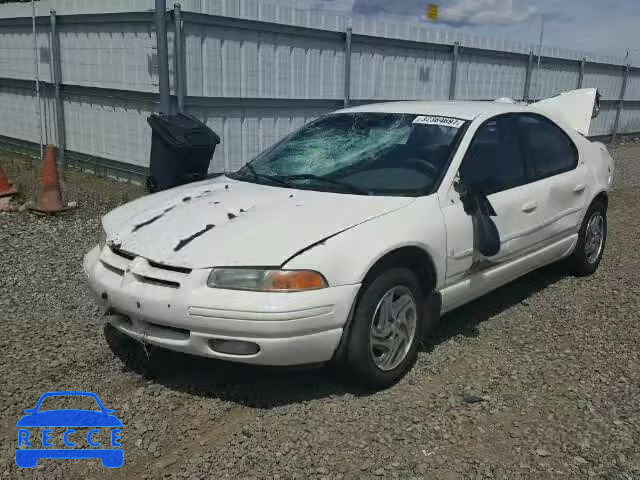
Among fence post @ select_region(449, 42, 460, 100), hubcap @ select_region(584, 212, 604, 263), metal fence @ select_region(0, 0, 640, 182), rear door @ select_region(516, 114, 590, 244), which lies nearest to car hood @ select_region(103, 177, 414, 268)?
rear door @ select_region(516, 114, 590, 244)

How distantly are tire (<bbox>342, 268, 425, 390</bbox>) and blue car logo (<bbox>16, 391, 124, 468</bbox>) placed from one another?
120 cm

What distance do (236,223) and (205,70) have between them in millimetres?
5715

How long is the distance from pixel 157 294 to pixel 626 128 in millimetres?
19107

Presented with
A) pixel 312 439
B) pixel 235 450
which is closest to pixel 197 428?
pixel 235 450

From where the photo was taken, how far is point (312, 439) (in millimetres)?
3111

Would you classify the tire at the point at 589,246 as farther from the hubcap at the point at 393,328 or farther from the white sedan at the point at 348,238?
the hubcap at the point at 393,328

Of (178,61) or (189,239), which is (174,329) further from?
(178,61)

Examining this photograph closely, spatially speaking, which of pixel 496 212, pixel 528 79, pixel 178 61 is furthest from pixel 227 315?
pixel 528 79

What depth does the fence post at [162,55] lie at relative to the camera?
25.8ft

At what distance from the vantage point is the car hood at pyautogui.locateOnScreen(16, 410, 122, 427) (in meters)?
3.22

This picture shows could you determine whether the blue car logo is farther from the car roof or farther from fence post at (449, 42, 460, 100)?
fence post at (449, 42, 460, 100)

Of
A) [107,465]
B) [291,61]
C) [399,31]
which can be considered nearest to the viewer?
[107,465]

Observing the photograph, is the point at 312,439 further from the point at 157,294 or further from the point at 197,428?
the point at 157,294

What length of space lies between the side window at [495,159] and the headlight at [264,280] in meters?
1.44
